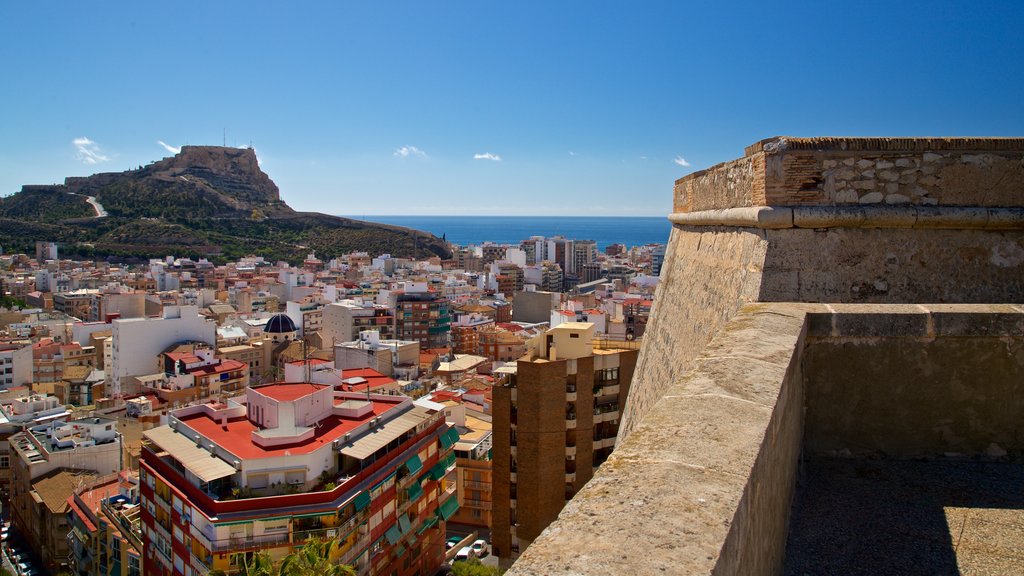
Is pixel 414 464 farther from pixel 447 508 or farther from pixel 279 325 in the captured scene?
pixel 279 325

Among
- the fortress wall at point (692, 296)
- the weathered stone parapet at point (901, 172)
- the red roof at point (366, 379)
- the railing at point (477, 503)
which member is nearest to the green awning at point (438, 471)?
the railing at point (477, 503)

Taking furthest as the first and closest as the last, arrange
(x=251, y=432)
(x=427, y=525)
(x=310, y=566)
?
1. (x=427, y=525)
2. (x=251, y=432)
3. (x=310, y=566)

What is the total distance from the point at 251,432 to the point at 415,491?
3.98 metres

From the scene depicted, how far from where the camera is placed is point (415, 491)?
1786cm

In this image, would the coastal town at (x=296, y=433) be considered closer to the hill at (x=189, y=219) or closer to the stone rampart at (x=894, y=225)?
the stone rampart at (x=894, y=225)

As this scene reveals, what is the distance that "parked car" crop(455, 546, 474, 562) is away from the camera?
1959 cm

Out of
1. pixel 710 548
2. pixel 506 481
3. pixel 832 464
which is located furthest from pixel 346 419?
pixel 710 548

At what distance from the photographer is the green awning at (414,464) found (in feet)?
57.6

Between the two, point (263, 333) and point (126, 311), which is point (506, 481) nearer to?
point (263, 333)

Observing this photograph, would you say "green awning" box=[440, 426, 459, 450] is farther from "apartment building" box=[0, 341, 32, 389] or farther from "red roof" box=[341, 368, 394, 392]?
"apartment building" box=[0, 341, 32, 389]

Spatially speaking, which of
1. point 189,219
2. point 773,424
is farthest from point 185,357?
point 189,219

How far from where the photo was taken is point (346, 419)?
18.2 m

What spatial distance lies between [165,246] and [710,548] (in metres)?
88.8

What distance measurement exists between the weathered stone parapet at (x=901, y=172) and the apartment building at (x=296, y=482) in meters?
13.1
